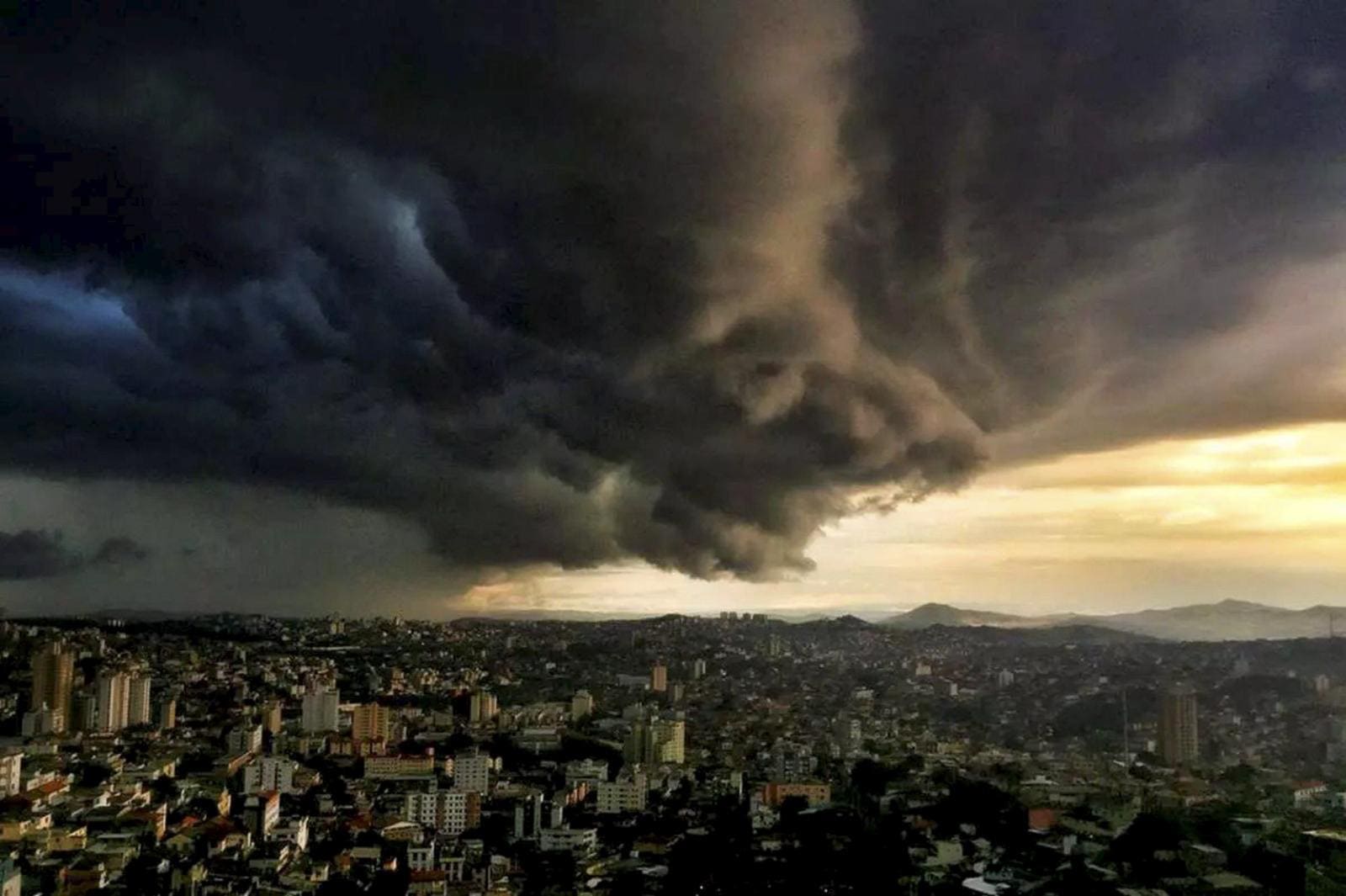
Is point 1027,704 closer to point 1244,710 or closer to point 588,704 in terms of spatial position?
point 1244,710

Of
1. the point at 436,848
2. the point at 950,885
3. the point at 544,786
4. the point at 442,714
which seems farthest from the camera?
the point at 442,714

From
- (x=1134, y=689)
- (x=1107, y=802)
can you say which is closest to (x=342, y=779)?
(x=1107, y=802)

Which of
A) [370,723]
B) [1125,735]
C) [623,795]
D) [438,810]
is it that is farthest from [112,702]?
[1125,735]

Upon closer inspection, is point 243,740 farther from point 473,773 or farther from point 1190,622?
point 1190,622

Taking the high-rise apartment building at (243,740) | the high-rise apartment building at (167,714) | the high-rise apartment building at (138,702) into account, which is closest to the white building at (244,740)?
the high-rise apartment building at (243,740)

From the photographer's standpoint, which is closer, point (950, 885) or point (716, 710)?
point (950, 885)

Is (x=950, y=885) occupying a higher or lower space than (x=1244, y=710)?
lower

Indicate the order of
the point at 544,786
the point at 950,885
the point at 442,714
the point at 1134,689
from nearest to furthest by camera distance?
the point at 950,885
the point at 544,786
the point at 1134,689
the point at 442,714
